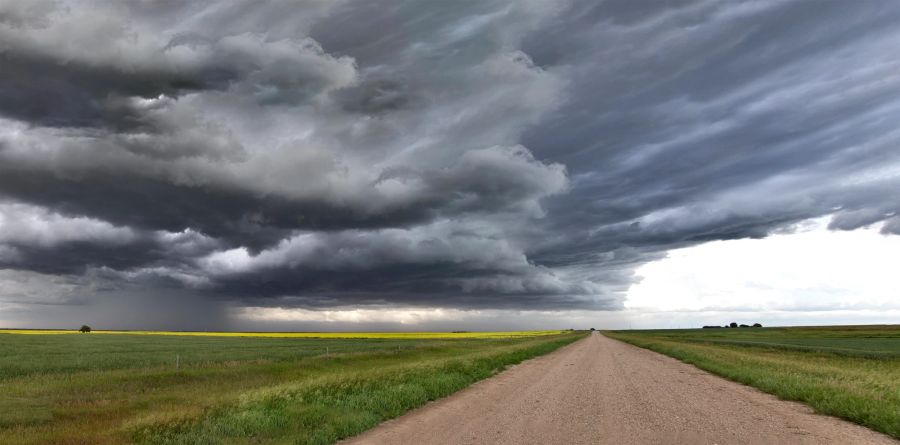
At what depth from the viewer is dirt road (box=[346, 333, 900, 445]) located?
1181 centimetres

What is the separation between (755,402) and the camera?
695 inches

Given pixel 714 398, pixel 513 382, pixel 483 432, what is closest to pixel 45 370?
pixel 513 382

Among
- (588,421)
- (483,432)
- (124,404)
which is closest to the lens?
(483,432)

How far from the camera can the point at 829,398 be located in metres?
16.7

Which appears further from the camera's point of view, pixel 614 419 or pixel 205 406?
pixel 205 406

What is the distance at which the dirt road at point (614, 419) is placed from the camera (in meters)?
11.8

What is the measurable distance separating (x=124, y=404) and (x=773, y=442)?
19362mm

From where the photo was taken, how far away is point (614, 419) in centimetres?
1412

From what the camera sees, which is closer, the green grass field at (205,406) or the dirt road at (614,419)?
the dirt road at (614,419)

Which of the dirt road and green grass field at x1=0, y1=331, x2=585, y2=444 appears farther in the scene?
green grass field at x1=0, y1=331, x2=585, y2=444

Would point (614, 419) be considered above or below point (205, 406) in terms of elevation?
below

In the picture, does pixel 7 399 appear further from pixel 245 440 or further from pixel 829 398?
pixel 829 398

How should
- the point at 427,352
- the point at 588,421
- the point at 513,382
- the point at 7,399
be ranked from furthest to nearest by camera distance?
1. the point at 427,352
2. the point at 513,382
3. the point at 7,399
4. the point at 588,421

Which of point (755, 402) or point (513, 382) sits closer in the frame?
point (755, 402)
